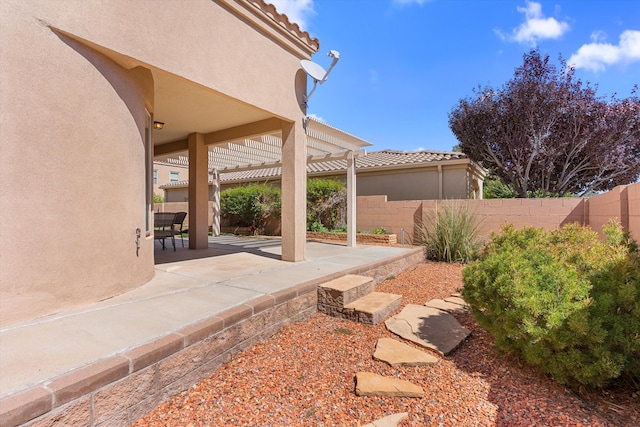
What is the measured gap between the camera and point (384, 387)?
7.83 ft

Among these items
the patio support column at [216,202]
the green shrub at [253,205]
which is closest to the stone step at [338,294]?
the green shrub at [253,205]

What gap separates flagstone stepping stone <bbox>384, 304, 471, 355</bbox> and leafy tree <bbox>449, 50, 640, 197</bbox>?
9.02 metres

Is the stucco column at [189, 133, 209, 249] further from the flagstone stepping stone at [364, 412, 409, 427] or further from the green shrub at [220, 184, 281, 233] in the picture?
the flagstone stepping stone at [364, 412, 409, 427]

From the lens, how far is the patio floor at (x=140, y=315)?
1.95 m

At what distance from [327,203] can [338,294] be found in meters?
7.67

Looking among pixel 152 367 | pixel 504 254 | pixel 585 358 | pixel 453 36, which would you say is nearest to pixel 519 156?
pixel 453 36

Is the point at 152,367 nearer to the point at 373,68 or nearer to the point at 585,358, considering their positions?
the point at 585,358

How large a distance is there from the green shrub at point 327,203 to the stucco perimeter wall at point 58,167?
325 inches

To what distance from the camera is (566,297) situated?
2.36m

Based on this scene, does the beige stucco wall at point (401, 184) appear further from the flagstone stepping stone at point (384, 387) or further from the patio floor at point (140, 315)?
the flagstone stepping stone at point (384, 387)

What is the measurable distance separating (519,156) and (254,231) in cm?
1000

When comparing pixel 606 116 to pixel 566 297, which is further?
pixel 606 116

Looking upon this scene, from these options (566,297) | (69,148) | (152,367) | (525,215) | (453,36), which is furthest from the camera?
(453,36)

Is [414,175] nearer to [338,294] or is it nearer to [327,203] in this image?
[327,203]
